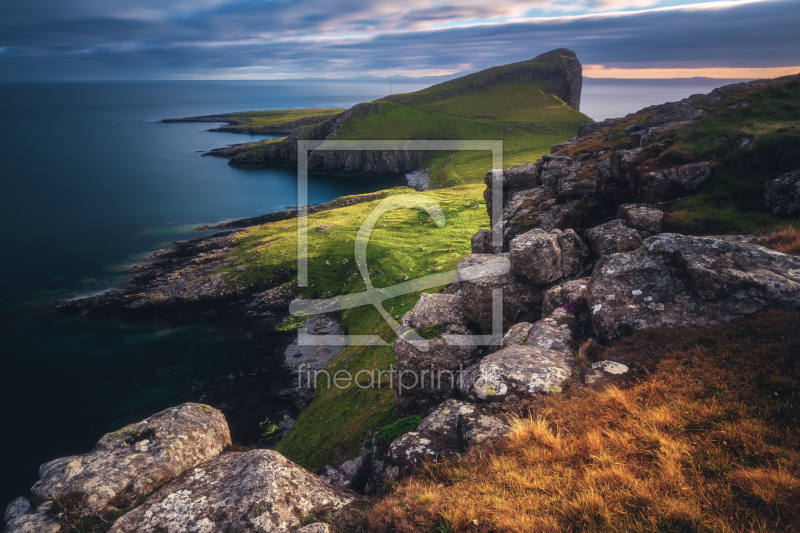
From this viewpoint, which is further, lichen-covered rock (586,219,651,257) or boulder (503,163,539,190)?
boulder (503,163,539,190)

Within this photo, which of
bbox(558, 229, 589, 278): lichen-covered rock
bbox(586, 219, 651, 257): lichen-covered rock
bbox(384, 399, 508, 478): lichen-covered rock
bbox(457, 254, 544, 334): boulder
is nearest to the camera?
bbox(384, 399, 508, 478): lichen-covered rock

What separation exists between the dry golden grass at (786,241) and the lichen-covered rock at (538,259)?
861cm

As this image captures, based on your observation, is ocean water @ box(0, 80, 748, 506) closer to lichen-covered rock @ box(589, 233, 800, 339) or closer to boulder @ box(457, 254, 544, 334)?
boulder @ box(457, 254, 544, 334)

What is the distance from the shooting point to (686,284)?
46.0 ft

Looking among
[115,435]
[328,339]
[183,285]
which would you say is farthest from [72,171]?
[115,435]

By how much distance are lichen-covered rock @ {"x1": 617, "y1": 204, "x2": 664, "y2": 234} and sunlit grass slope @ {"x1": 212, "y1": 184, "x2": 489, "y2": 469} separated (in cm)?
1829

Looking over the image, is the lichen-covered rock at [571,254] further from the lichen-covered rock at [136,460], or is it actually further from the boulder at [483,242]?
the lichen-covered rock at [136,460]

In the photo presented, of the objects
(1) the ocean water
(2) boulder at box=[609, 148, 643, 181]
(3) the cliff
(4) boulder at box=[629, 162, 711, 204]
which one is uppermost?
(3) the cliff

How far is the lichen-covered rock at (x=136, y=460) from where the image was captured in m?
11.0

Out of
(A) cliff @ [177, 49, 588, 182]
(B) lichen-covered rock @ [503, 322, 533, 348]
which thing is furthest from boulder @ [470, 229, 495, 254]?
(A) cliff @ [177, 49, 588, 182]

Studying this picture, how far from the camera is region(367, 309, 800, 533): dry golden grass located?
273 inches

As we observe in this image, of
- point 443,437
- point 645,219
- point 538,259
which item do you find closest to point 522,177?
point 645,219
